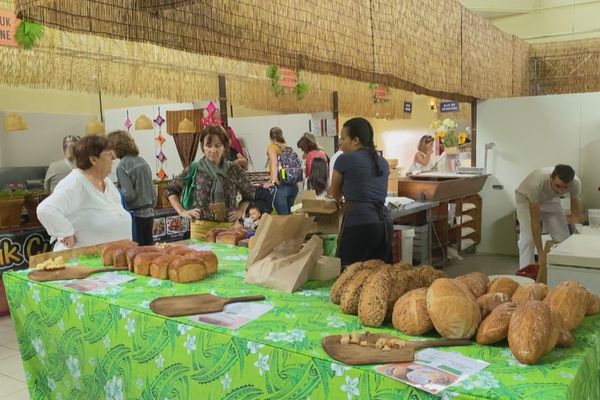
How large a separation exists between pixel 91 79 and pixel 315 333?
5321 millimetres

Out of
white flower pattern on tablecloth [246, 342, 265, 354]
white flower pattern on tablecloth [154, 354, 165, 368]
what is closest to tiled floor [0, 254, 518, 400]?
white flower pattern on tablecloth [154, 354, 165, 368]

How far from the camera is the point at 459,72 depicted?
14.1 ft

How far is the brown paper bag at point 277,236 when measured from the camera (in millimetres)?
2182

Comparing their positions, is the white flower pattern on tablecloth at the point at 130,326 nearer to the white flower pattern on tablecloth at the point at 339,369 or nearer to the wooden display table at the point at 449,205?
the white flower pattern on tablecloth at the point at 339,369

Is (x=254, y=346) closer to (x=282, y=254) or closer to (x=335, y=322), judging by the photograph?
(x=335, y=322)

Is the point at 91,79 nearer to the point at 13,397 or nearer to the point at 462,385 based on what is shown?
the point at 13,397

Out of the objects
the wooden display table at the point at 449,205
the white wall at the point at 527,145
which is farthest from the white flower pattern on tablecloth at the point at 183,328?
the white wall at the point at 527,145

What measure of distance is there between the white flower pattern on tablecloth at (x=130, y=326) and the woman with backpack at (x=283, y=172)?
482 cm

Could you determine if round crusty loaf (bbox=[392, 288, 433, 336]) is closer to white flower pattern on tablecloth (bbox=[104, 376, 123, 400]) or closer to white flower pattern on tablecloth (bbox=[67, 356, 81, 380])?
white flower pattern on tablecloth (bbox=[104, 376, 123, 400])

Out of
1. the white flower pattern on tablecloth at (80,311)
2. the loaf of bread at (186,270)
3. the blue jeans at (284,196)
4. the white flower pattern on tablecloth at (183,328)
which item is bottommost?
the blue jeans at (284,196)

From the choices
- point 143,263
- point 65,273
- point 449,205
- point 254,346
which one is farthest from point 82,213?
point 449,205

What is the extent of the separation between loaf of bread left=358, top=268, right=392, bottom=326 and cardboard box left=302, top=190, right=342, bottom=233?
1216 mm

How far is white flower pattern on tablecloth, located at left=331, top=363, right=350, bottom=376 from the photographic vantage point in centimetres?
132

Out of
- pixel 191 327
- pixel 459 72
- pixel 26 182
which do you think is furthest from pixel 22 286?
pixel 26 182
